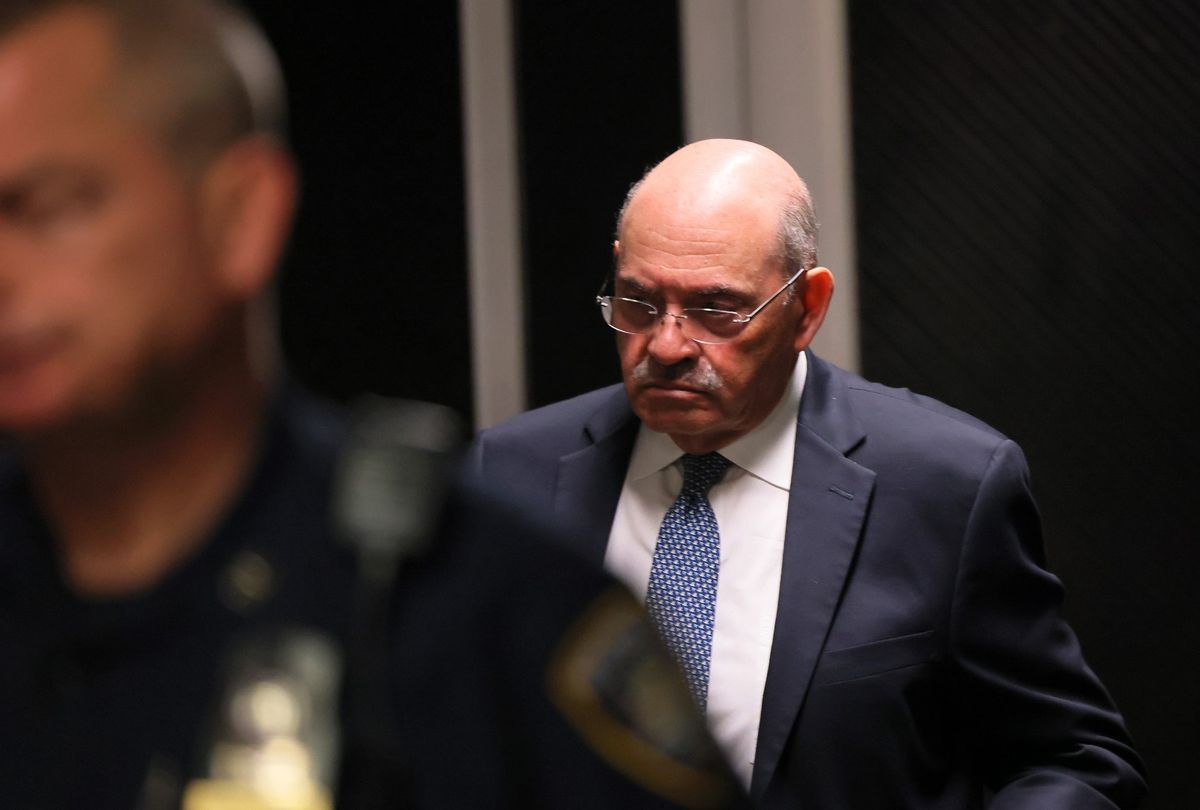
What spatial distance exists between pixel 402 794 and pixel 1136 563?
83.2 inches

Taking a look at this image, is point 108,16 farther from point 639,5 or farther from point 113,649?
point 639,5

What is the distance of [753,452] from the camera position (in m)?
1.79

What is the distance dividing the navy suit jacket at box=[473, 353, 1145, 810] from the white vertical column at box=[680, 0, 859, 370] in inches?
15.9

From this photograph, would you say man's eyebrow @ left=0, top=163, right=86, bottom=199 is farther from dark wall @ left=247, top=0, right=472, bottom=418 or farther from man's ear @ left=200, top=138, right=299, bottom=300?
dark wall @ left=247, top=0, right=472, bottom=418

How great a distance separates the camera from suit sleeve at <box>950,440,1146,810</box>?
1780 mm

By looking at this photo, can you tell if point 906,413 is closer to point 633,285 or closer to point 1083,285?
point 633,285

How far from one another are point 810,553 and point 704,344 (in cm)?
25

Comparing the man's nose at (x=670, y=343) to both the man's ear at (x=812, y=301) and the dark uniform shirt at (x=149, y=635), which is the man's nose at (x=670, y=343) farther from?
the dark uniform shirt at (x=149, y=635)

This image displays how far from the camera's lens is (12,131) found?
855mm

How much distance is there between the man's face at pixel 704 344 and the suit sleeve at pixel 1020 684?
11.8 inches

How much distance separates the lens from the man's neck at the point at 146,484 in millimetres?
883

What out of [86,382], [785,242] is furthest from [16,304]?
[785,242]

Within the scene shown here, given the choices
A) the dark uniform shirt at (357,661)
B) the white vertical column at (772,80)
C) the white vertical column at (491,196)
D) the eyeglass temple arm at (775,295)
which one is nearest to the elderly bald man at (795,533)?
the eyeglass temple arm at (775,295)

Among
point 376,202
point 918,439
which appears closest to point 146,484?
point 376,202
